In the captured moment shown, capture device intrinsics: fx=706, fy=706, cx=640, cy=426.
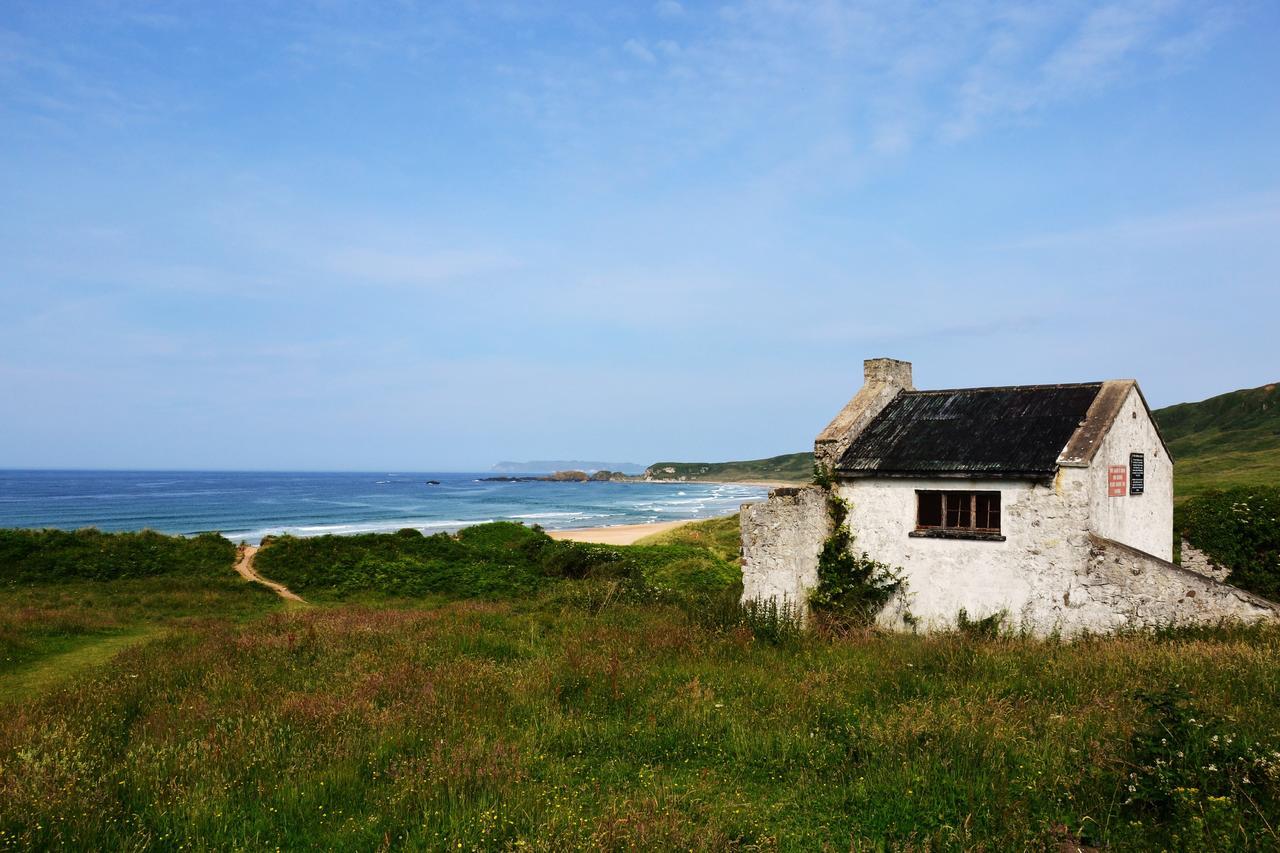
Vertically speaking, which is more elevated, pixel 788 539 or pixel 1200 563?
pixel 788 539

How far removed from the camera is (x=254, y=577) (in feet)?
87.8

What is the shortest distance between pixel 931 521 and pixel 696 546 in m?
23.5

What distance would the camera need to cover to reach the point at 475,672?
1091cm

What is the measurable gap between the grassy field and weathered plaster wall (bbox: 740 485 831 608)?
7.59 feet

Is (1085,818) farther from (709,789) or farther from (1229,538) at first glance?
(1229,538)

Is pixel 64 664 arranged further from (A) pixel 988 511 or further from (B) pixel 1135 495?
(B) pixel 1135 495

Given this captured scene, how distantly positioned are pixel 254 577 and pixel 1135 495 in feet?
92.7

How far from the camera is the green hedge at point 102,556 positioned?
2480 cm

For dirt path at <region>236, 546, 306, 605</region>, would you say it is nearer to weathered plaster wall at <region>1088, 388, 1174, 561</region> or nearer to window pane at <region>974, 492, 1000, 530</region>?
window pane at <region>974, 492, 1000, 530</region>

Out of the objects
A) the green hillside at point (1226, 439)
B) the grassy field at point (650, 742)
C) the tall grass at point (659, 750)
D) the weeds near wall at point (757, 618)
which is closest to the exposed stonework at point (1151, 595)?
the tall grass at point (659, 750)

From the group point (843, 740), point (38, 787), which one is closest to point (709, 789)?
point (843, 740)

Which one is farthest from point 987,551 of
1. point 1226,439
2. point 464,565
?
point 1226,439

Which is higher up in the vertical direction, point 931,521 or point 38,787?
point 931,521

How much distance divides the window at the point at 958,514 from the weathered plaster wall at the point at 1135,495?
1.75 m
